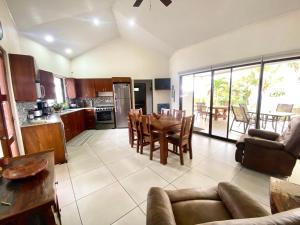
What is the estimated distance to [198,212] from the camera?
3.75 feet

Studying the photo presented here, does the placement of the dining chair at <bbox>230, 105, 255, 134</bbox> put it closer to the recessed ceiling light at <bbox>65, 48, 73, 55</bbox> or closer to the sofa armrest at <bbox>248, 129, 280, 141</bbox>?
the sofa armrest at <bbox>248, 129, 280, 141</bbox>

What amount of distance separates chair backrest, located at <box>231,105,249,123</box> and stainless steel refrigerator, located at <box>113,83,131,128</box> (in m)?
3.77

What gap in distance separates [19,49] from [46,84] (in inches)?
34.0

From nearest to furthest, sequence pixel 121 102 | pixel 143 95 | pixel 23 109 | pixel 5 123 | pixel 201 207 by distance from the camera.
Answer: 1. pixel 201 207
2. pixel 5 123
3. pixel 23 109
4. pixel 121 102
5. pixel 143 95

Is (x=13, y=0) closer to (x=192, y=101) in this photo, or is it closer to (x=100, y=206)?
(x=100, y=206)

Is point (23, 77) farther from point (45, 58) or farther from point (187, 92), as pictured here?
point (187, 92)

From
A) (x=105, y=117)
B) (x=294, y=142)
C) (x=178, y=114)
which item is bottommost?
(x=105, y=117)

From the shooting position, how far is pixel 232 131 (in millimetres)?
4852

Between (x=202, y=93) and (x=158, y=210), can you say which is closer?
(x=158, y=210)

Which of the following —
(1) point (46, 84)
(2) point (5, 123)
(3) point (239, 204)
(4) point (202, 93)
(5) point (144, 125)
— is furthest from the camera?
(4) point (202, 93)

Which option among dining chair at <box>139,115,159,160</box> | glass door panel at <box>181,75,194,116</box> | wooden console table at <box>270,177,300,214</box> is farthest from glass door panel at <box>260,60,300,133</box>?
wooden console table at <box>270,177,300,214</box>

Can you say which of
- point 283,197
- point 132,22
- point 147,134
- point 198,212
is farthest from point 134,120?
point 132,22

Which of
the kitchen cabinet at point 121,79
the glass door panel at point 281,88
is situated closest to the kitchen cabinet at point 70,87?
the kitchen cabinet at point 121,79

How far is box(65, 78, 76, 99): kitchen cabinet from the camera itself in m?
5.41
